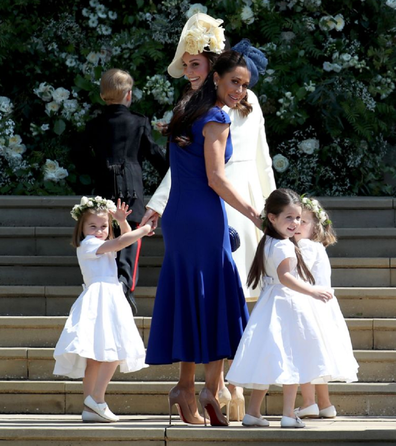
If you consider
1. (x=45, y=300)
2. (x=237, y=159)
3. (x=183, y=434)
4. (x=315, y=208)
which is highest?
(x=237, y=159)

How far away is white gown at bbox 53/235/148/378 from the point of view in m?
5.80

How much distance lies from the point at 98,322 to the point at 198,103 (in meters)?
1.32

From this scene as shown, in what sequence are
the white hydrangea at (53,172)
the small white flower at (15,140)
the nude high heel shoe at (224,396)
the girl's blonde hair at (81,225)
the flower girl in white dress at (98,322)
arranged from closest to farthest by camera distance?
1. the nude high heel shoe at (224,396)
2. the flower girl in white dress at (98,322)
3. the girl's blonde hair at (81,225)
4. the white hydrangea at (53,172)
5. the small white flower at (15,140)

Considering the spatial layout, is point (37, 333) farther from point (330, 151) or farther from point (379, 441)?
point (330, 151)

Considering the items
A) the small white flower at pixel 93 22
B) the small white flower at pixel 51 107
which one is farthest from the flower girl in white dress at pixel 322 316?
the small white flower at pixel 93 22

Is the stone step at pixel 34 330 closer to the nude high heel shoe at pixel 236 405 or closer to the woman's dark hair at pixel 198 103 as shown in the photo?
the nude high heel shoe at pixel 236 405

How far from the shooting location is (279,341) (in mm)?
5246

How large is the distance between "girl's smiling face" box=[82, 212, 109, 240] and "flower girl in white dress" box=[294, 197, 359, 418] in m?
1.07

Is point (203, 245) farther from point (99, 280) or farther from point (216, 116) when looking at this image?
point (99, 280)

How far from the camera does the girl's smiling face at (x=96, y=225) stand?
6.11 m

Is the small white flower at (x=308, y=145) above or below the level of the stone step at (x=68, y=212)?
above

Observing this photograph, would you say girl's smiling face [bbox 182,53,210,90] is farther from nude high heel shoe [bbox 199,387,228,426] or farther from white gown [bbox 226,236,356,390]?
nude high heel shoe [bbox 199,387,228,426]

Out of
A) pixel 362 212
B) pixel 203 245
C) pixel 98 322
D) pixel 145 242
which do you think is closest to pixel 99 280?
pixel 98 322

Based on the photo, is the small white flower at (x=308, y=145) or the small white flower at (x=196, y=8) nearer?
the small white flower at (x=308, y=145)
